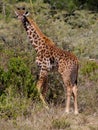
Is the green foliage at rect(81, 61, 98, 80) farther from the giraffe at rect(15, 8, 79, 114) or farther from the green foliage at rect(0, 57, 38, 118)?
the green foliage at rect(0, 57, 38, 118)

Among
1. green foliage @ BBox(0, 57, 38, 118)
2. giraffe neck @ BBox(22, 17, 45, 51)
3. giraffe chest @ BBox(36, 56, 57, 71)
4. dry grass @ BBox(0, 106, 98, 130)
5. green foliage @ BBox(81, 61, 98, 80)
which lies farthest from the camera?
green foliage @ BBox(81, 61, 98, 80)

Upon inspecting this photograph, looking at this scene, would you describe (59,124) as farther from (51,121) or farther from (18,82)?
(18,82)

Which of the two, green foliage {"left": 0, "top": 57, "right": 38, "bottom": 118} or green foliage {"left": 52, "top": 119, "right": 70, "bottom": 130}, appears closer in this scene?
green foliage {"left": 52, "top": 119, "right": 70, "bottom": 130}

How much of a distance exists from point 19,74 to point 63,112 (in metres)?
1.27

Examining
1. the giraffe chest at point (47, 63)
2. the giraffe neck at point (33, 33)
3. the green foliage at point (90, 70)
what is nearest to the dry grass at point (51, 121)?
the giraffe chest at point (47, 63)

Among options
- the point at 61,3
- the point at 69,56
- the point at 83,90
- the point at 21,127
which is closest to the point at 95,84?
the point at 83,90

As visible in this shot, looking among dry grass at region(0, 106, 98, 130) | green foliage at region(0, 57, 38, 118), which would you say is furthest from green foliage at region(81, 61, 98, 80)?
dry grass at region(0, 106, 98, 130)

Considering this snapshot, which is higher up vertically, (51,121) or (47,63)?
(47,63)

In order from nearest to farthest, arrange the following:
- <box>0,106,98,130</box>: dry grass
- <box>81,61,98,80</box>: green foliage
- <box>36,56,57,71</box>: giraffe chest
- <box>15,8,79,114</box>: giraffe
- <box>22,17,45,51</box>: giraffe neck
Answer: <box>0,106,98,130</box>: dry grass
<box>15,8,79,114</box>: giraffe
<box>36,56,57,71</box>: giraffe chest
<box>22,17,45,51</box>: giraffe neck
<box>81,61,98,80</box>: green foliage

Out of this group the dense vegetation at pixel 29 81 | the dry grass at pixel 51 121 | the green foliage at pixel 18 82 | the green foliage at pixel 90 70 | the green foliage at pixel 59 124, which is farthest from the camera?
the green foliage at pixel 90 70

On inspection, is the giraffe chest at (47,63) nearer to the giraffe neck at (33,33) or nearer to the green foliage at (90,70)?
the giraffe neck at (33,33)

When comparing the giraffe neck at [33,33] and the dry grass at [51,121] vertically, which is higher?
the giraffe neck at [33,33]

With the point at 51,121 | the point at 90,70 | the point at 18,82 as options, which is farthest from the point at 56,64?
the point at 90,70

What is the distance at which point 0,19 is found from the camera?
22.7m
